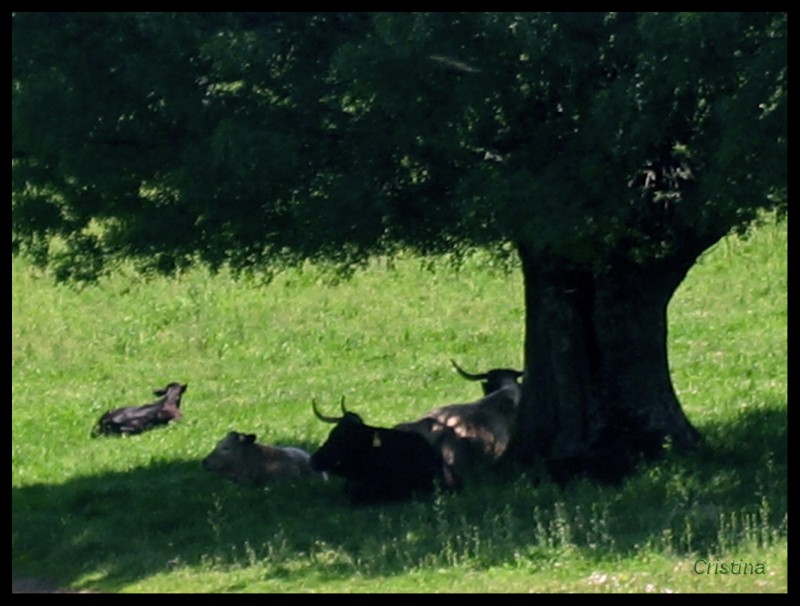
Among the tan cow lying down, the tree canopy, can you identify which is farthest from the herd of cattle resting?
the tree canopy

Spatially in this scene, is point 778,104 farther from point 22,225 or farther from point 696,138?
point 22,225

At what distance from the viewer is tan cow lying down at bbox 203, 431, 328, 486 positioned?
14766mm

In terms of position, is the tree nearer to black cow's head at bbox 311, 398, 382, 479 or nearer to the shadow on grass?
the shadow on grass

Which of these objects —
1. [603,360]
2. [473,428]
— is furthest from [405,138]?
[473,428]

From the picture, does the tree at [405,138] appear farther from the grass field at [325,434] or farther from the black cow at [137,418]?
the black cow at [137,418]

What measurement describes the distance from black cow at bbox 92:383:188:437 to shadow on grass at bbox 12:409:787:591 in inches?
177

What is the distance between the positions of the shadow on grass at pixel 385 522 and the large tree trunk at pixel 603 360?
1.33ft

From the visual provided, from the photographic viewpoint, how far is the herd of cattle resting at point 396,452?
13.4 metres

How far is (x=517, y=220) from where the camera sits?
1117 centimetres

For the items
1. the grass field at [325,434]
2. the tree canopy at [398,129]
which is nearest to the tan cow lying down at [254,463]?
the grass field at [325,434]

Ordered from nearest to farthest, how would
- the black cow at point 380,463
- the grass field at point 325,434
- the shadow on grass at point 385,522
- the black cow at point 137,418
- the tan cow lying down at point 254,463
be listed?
the grass field at point 325,434 < the shadow on grass at point 385,522 < the black cow at point 380,463 < the tan cow lying down at point 254,463 < the black cow at point 137,418

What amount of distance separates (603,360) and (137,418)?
7.75m
